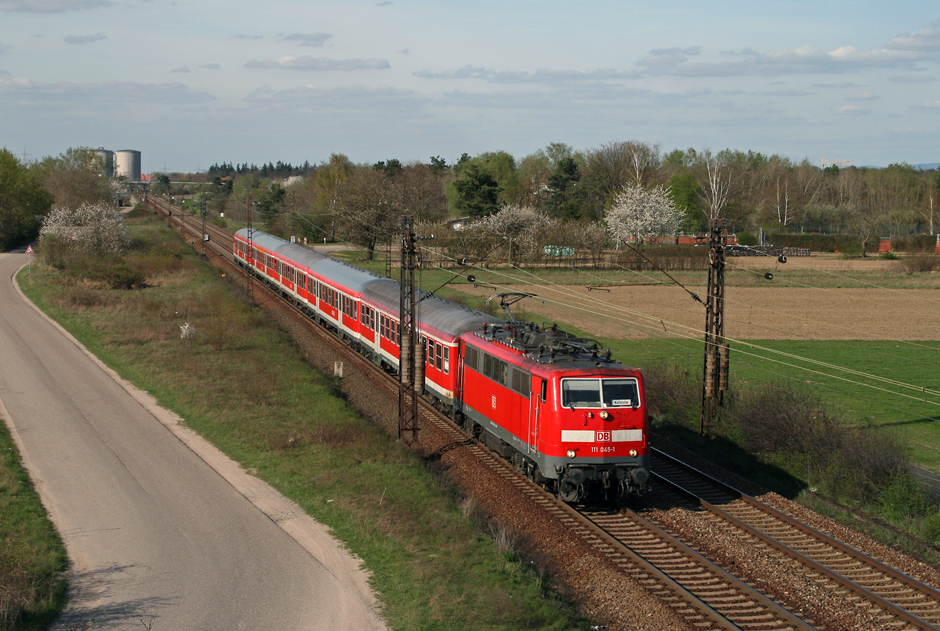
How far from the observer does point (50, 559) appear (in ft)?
42.4

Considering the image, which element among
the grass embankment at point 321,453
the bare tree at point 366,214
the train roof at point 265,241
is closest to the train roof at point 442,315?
the grass embankment at point 321,453

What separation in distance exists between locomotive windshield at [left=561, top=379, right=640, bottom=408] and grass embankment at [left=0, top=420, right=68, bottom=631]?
9.35 meters

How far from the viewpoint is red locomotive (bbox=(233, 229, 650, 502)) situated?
15734 mm

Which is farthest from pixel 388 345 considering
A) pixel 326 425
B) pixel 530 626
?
pixel 530 626

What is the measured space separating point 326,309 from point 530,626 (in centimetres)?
2843

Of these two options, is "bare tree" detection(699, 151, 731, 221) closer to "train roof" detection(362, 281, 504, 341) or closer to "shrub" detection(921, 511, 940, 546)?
"train roof" detection(362, 281, 504, 341)

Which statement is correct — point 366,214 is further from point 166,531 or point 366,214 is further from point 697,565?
point 697,565

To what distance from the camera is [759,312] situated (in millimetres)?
51688

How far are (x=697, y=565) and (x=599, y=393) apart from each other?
3.70 meters

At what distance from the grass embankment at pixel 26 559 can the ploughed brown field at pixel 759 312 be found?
2587 cm

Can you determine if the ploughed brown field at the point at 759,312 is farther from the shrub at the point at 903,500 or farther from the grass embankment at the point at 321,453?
the shrub at the point at 903,500

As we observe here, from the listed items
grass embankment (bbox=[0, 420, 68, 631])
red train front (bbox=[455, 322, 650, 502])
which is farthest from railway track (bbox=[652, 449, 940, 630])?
grass embankment (bbox=[0, 420, 68, 631])

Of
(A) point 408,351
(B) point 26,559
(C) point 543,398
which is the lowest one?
(B) point 26,559

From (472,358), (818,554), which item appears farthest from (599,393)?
(472,358)
